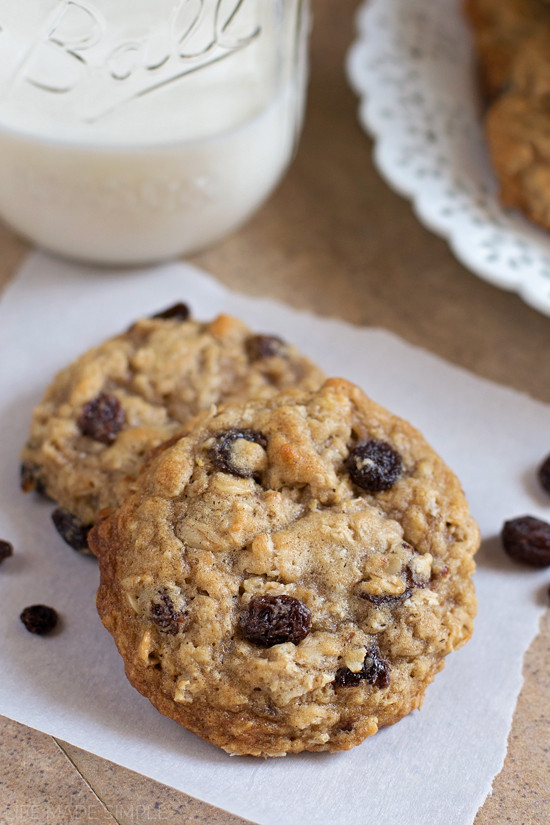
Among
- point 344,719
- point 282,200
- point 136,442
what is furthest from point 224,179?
point 344,719

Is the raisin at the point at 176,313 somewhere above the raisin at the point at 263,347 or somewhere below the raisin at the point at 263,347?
below

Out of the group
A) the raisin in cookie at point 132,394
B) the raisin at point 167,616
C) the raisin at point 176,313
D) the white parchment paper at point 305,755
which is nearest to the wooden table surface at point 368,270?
the white parchment paper at point 305,755

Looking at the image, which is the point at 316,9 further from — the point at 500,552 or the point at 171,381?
the point at 500,552

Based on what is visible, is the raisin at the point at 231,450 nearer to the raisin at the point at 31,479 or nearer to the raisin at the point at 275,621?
the raisin at the point at 275,621

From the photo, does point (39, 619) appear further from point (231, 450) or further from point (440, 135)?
point (440, 135)

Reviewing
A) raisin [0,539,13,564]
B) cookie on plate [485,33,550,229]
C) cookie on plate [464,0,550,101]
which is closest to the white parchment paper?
raisin [0,539,13,564]

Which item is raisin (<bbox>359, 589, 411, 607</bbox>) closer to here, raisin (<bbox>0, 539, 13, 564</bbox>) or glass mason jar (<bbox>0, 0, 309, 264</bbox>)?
raisin (<bbox>0, 539, 13, 564</bbox>)
